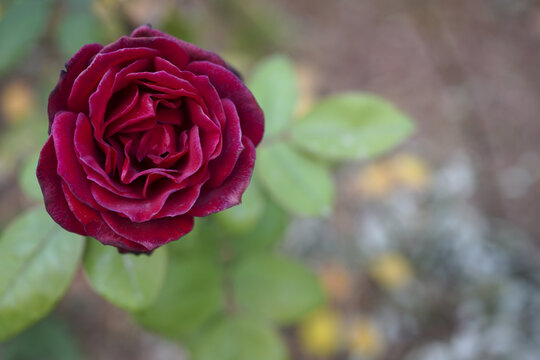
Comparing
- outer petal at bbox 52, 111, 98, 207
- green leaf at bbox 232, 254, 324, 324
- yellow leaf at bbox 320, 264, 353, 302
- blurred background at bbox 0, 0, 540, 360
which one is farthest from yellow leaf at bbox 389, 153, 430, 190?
outer petal at bbox 52, 111, 98, 207

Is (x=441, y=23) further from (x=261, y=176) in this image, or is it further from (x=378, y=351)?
(x=261, y=176)

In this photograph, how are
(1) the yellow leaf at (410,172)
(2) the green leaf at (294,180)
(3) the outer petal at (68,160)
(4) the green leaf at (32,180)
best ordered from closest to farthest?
(3) the outer petal at (68,160) → (4) the green leaf at (32,180) → (2) the green leaf at (294,180) → (1) the yellow leaf at (410,172)

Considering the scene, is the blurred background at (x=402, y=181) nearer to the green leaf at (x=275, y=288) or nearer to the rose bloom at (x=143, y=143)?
the green leaf at (x=275, y=288)

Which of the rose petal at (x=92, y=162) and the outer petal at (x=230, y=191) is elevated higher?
the outer petal at (x=230, y=191)

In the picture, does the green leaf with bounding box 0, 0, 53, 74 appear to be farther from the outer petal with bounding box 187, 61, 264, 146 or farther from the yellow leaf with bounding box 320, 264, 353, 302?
the yellow leaf with bounding box 320, 264, 353, 302

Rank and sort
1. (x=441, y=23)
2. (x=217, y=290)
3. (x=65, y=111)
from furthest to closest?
(x=441, y=23) → (x=217, y=290) → (x=65, y=111)

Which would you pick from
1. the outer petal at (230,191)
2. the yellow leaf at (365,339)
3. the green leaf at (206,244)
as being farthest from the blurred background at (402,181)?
the outer petal at (230,191)

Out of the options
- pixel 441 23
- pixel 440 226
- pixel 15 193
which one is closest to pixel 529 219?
pixel 440 226

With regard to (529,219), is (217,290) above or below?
below
